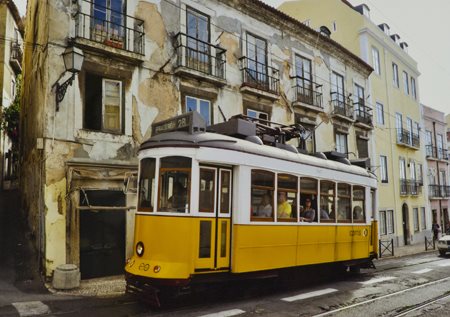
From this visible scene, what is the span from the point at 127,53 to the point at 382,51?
792 inches

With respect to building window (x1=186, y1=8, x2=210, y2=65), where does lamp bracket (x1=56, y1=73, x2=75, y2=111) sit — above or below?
below

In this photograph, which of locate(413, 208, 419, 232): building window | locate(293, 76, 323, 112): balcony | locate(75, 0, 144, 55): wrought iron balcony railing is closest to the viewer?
locate(75, 0, 144, 55): wrought iron balcony railing

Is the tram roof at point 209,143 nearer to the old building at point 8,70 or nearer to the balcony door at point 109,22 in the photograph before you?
the balcony door at point 109,22

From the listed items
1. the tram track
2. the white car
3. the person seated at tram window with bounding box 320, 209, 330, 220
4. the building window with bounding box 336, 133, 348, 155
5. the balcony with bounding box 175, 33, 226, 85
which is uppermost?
the balcony with bounding box 175, 33, 226, 85

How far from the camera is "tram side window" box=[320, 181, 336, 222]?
30.9ft

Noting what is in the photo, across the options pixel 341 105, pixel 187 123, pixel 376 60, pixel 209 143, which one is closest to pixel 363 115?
pixel 341 105

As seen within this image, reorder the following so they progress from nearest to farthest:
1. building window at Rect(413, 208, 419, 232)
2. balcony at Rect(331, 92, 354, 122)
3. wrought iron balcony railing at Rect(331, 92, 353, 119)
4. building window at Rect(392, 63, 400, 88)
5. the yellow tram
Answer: the yellow tram, balcony at Rect(331, 92, 354, 122), wrought iron balcony railing at Rect(331, 92, 353, 119), building window at Rect(413, 208, 419, 232), building window at Rect(392, 63, 400, 88)

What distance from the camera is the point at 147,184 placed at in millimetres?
7457

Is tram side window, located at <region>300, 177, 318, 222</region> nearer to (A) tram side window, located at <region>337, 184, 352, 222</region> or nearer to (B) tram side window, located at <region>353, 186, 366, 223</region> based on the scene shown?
(A) tram side window, located at <region>337, 184, 352, 222</region>

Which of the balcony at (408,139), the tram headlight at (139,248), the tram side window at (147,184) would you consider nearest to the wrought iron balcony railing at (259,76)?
the tram side window at (147,184)

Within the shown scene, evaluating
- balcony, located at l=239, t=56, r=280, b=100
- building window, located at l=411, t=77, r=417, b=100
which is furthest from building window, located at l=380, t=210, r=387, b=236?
building window, located at l=411, t=77, r=417, b=100

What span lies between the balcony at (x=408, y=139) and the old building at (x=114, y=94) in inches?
509

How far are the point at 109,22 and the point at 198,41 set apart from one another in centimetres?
337

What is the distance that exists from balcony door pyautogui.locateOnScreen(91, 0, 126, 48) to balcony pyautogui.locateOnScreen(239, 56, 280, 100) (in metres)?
4.99
